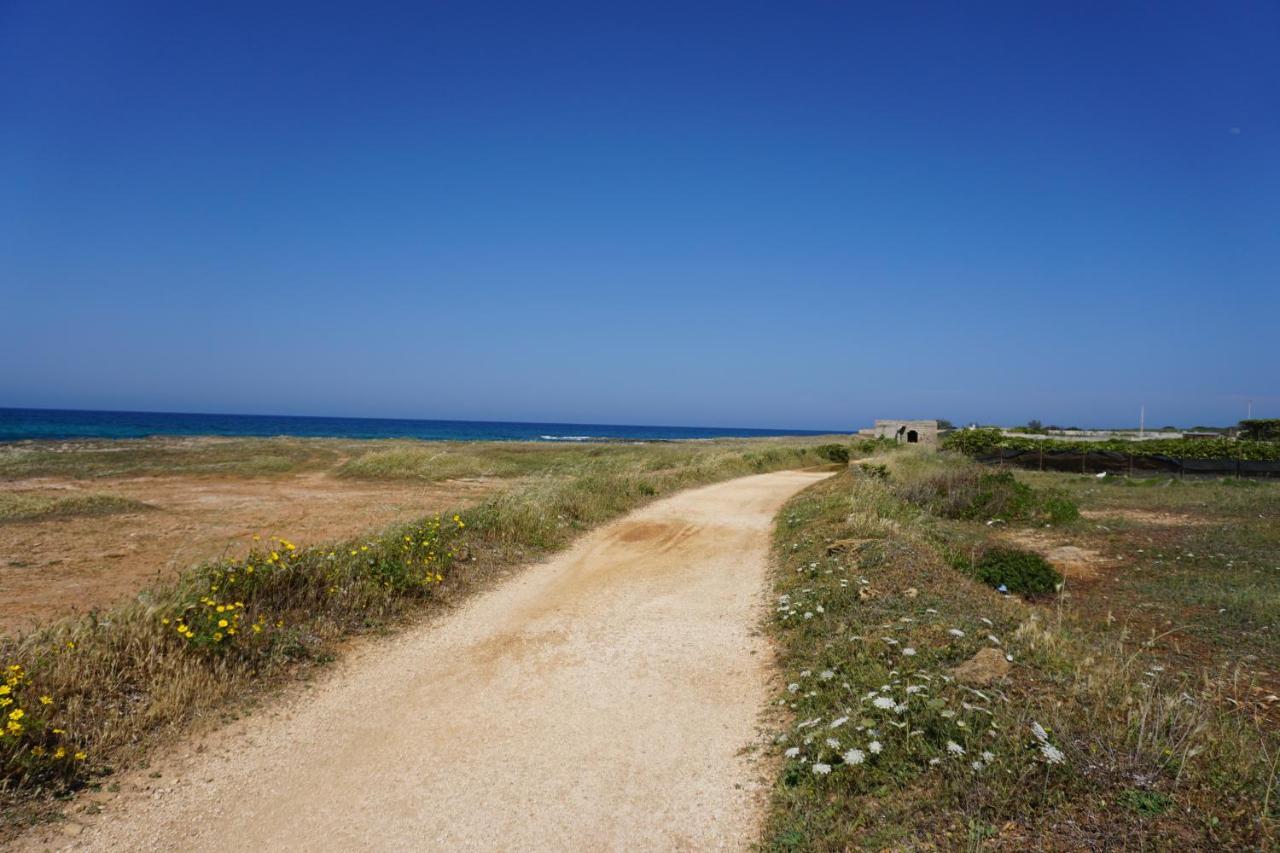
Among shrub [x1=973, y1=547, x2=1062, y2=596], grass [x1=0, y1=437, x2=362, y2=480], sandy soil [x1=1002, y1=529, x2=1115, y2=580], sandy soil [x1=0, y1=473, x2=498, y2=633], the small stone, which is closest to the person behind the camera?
the small stone

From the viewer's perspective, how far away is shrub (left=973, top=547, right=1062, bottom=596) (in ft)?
33.1

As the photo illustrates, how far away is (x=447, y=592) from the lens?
9.31 m

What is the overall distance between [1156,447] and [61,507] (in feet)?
128

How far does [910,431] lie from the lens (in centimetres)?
4388

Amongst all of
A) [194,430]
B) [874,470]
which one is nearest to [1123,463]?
[874,470]

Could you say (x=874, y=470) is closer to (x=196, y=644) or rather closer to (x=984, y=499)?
(x=984, y=499)

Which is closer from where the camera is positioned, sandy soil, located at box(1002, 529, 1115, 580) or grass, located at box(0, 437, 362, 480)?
sandy soil, located at box(1002, 529, 1115, 580)

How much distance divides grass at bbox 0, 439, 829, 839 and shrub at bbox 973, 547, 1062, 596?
25.5 ft

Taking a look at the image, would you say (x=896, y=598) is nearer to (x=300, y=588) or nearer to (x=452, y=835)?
(x=452, y=835)

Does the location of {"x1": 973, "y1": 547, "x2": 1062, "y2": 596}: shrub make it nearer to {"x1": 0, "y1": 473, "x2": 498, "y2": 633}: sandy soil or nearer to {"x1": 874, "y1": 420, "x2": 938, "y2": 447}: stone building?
{"x1": 0, "y1": 473, "x2": 498, "y2": 633}: sandy soil

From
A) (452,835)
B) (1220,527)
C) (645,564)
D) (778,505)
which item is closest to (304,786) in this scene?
(452,835)

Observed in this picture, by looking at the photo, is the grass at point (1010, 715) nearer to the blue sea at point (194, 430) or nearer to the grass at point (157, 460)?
the grass at point (157, 460)

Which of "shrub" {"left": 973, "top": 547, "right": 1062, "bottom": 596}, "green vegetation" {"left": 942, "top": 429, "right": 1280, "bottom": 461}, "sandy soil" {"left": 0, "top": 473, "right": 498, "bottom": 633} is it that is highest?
"green vegetation" {"left": 942, "top": 429, "right": 1280, "bottom": 461}

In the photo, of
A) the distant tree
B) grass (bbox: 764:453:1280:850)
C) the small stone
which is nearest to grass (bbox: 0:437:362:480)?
grass (bbox: 764:453:1280:850)
